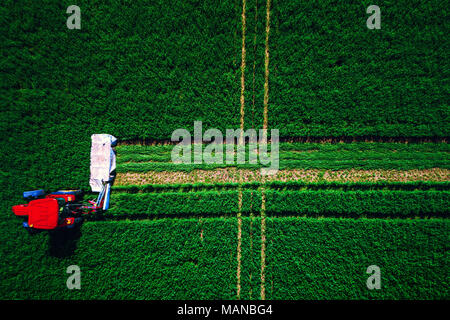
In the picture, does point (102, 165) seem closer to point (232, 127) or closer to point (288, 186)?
point (232, 127)

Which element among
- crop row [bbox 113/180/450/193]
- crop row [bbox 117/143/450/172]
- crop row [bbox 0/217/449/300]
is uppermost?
crop row [bbox 117/143/450/172]

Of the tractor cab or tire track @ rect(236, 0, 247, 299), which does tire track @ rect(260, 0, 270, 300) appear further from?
the tractor cab

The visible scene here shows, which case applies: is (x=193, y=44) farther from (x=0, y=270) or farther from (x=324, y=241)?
(x=0, y=270)

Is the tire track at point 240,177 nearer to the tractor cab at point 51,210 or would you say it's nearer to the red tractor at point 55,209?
the red tractor at point 55,209

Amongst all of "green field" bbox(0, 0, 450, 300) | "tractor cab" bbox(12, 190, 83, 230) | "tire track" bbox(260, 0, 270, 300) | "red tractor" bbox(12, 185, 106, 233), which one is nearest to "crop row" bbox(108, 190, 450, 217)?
"green field" bbox(0, 0, 450, 300)

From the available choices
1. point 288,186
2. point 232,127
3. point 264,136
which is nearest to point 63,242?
point 232,127
